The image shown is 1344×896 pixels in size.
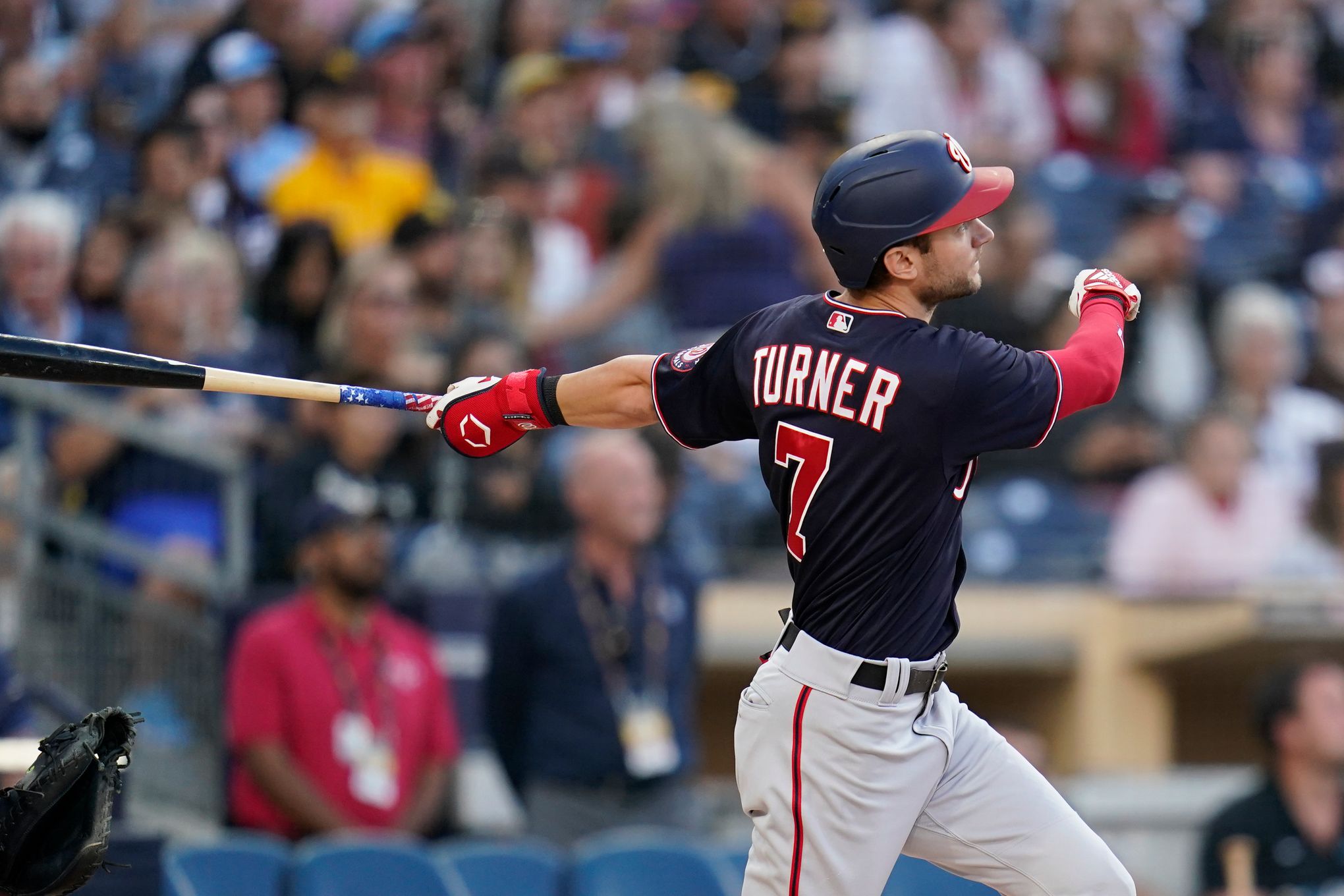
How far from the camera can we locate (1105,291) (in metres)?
3.66

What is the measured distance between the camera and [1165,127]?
10.0 meters

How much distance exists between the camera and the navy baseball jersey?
3365mm

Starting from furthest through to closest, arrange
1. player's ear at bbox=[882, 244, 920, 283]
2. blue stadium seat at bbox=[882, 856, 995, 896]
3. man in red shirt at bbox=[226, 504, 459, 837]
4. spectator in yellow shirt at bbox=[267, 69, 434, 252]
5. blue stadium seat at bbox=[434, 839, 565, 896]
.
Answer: spectator in yellow shirt at bbox=[267, 69, 434, 252] < man in red shirt at bbox=[226, 504, 459, 837] < blue stadium seat at bbox=[882, 856, 995, 896] < blue stadium seat at bbox=[434, 839, 565, 896] < player's ear at bbox=[882, 244, 920, 283]

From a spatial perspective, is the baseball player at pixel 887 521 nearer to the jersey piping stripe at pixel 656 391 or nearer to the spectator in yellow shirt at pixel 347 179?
the jersey piping stripe at pixel 656 391

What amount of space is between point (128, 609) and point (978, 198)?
3794 mm

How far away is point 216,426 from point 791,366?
4147 millimetres

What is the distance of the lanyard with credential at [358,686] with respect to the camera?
6059 mm

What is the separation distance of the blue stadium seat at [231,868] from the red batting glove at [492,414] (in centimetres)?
190

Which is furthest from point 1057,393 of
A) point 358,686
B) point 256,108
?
point 256,108

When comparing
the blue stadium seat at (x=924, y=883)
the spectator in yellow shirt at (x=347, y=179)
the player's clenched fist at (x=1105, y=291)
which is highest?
the spectator in yellow shirt at (x=347, y=179)

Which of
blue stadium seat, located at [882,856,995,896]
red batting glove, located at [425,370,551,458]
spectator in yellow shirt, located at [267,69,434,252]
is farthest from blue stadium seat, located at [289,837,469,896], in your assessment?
spectator in yellow shirt, located at [267,69,434,252]

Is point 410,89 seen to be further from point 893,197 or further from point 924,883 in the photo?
point 893,197

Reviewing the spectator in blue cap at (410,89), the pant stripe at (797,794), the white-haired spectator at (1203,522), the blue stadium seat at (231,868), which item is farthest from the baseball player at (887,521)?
the spectator in blue cap at (410,89)

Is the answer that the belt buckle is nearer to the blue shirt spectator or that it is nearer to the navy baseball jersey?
the navy baseball jersey
